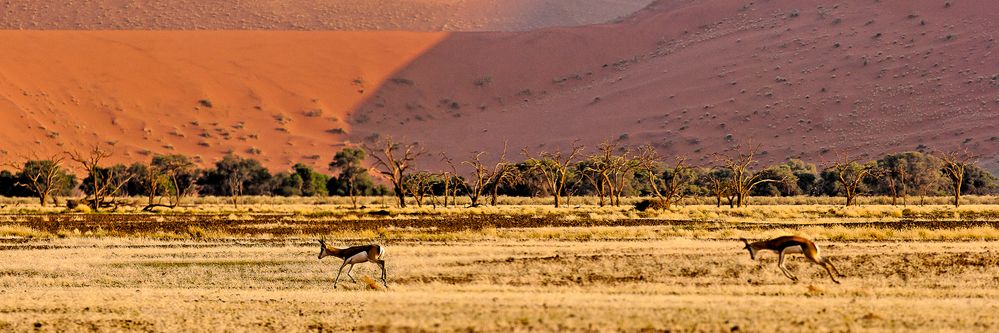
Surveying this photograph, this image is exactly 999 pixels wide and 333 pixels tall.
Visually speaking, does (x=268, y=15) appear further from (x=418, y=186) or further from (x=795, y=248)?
(x=795, y=248)

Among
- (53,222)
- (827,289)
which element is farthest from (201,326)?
(53,222)

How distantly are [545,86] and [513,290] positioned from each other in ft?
440

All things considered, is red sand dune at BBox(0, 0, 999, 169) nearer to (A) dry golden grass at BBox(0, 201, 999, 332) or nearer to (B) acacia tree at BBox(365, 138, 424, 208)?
(B) acacia tree at BBox(365, 138, 424, 208)

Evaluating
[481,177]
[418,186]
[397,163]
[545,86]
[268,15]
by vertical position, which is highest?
[268,15]

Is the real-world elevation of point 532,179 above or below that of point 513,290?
above

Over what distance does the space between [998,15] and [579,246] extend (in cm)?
11754

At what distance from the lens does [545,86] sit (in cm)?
15400

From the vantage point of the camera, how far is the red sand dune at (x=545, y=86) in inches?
4803

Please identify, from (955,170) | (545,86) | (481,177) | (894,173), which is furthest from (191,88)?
(955,170)

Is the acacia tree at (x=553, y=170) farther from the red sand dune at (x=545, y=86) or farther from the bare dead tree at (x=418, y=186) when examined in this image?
the red sand dune at (x=545, y=86)

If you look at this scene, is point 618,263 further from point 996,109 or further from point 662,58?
point 662,58

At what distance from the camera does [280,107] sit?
5482 inches

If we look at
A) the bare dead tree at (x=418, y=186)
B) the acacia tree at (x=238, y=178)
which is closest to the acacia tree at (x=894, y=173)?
the bare dead tree at (x=418, y=186)

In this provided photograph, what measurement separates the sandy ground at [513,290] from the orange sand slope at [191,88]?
93828 millimetres
